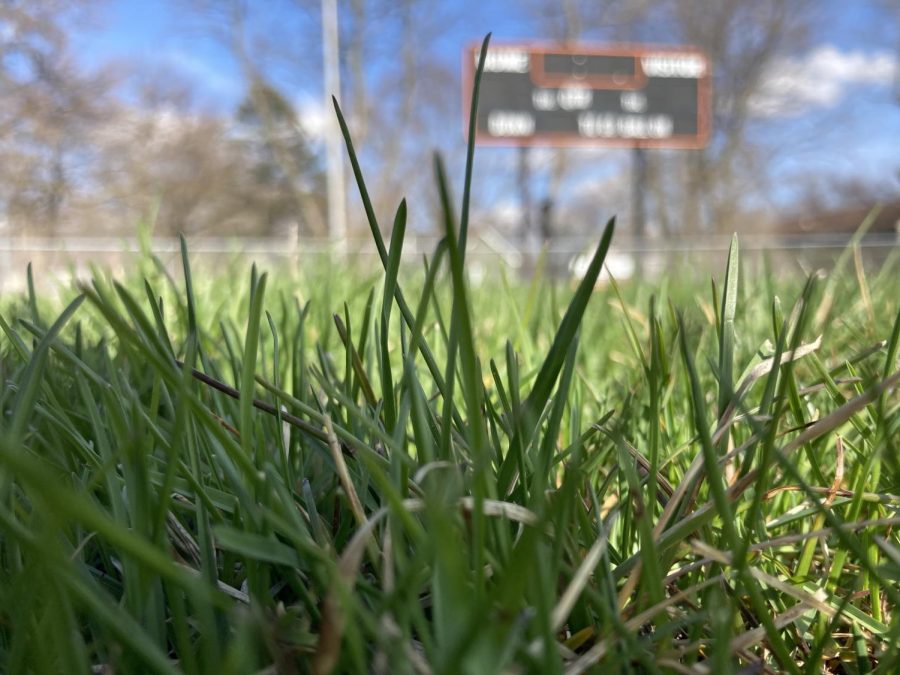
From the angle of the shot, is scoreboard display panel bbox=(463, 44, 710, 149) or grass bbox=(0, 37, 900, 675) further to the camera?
scoreboard display panel bbox=(463, 44, 710, 149)

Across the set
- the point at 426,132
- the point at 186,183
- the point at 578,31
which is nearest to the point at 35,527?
Answer: the point at 578,31

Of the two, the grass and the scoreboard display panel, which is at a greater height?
the scoreboard display panel

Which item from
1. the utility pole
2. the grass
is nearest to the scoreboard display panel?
Result: the utility pole

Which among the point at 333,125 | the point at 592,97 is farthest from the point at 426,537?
the point at 333,125

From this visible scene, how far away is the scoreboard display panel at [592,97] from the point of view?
966 cm

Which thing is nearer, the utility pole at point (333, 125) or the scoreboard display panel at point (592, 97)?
the scoreboard display panel at point (592, 97)

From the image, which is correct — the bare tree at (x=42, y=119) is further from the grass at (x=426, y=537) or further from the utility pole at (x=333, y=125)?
the grass at (x=426, y=537)

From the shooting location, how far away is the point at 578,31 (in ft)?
42.6

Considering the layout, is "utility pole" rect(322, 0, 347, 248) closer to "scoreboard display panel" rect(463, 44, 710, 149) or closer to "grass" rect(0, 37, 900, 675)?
"scoreboard display panel" rect(463, 44, 710, 149)

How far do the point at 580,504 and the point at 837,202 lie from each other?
61.8 ft

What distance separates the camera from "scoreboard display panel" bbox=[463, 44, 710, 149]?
966 centimetres

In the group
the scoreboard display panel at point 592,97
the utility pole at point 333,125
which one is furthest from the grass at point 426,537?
the utility pole at point 333,125

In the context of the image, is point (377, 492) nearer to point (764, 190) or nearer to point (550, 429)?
point (550, 429)

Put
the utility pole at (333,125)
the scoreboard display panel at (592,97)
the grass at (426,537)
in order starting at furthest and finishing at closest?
the utility pole at (333,125) < the scoreboard display panel at (592,97) < the grass at (426,537)
